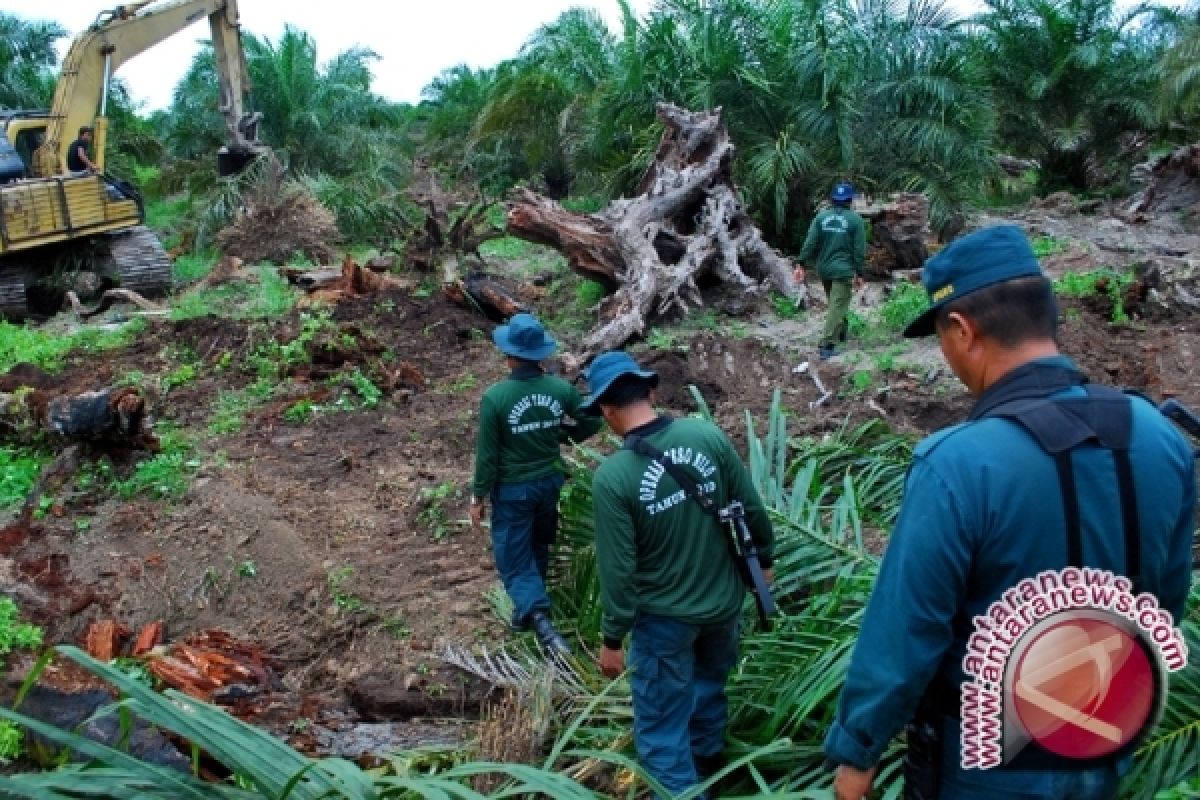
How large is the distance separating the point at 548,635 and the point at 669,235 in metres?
7.78

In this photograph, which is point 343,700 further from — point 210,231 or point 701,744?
point 210,231

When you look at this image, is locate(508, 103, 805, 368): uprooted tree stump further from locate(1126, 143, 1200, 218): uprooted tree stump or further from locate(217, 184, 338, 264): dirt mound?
locate(1126, 143, 1200, 218): uprooted tree stump

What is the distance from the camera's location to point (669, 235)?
11992 millimetres

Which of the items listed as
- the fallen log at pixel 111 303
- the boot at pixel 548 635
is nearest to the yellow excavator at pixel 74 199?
the fallen log at pixel 111 303

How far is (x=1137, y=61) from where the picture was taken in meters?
18.1

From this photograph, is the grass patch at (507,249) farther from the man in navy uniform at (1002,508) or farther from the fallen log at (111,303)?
the man in navy uniform at (1002,508)

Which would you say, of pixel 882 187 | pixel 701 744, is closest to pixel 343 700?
pixel 701 744

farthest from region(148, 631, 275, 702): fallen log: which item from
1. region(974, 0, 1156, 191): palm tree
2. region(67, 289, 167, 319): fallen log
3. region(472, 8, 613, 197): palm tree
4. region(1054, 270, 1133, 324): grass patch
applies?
→ region(974, 0, 1156, 191): palm tree

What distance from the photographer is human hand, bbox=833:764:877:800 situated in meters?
2.23

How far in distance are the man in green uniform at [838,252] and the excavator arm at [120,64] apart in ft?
37.0

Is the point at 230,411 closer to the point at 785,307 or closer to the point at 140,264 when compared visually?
the point at 785,307

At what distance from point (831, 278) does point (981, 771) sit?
7.98 meters

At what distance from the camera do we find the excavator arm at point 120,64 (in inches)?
597

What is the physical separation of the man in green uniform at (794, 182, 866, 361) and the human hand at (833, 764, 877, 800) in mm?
7720
